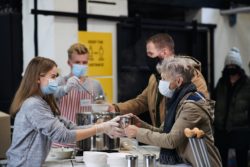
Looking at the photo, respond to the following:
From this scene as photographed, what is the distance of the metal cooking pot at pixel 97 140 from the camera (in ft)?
6.77

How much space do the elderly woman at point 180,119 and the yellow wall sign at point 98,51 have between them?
1816mm

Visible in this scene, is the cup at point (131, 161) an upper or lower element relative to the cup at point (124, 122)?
lower

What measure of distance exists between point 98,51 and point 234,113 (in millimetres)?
1492

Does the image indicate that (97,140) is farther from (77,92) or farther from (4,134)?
(77,92)

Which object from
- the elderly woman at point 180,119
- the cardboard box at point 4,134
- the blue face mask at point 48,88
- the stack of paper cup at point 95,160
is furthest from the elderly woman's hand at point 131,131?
the cardboard box at point 4,134

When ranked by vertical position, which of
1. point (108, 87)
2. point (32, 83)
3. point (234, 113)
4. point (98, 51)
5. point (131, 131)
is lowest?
point (234, 113)

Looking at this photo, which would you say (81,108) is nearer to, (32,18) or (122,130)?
(122,130)

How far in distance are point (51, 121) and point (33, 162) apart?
0.67ft

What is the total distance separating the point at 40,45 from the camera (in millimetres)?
3662

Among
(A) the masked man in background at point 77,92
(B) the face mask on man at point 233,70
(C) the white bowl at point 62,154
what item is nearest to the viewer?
(C) the white bowl at point 62,154

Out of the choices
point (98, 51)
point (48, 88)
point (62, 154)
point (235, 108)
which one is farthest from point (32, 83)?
point (235, 108)

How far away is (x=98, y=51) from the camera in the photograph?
3805 mm

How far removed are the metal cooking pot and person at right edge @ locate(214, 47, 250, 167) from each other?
2.11m

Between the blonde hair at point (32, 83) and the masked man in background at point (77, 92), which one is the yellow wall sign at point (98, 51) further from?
the blonde hair at point (32, 83)
